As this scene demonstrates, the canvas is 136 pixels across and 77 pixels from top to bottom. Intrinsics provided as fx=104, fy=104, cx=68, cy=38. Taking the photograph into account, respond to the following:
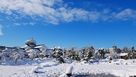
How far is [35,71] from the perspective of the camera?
13.0 metres

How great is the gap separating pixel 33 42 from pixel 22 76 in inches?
1648

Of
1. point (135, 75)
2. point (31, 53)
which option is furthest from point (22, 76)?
point (31, 53)

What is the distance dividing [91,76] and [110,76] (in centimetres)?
221

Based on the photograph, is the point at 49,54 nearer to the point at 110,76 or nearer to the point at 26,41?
the point at 26,41

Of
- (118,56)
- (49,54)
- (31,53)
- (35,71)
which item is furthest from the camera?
(118,56)

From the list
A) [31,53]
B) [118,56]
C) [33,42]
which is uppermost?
[33,42]

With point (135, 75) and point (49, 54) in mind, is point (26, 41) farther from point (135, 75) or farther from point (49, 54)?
point (135, 75)

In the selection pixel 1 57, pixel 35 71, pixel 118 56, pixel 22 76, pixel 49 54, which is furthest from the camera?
pixel 118 56

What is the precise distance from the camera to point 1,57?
2744 cm

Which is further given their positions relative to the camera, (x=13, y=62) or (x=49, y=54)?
(x=49, y=54)

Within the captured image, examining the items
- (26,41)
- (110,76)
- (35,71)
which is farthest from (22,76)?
(26,41)

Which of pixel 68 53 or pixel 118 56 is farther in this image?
pixel 118 56

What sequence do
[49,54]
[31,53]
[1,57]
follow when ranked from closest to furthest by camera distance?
[1,57], [31,53], [49,54]

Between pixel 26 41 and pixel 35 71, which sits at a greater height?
pixel 26 41
